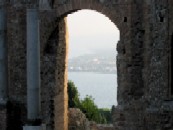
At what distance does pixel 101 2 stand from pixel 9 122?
4.43 metres

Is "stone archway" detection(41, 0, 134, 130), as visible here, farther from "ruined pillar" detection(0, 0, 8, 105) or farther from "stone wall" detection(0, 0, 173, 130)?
"ruined pillar" detection(0, 0, 8, 105)

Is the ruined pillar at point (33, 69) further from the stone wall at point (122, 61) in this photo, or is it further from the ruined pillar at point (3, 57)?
the ruined pillar at point (3, 57)

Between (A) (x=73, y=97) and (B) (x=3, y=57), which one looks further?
(A) (x=73, y=97)

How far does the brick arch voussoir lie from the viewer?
14039mm

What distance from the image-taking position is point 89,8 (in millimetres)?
14430

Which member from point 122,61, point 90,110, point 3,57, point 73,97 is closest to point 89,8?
point 122,61

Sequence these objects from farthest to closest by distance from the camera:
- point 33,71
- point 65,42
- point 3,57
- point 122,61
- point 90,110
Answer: point 90,110 < point 65,42 < point 3,57 < point 122,61 < point 33,71

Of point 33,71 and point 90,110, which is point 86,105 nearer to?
point 90,110

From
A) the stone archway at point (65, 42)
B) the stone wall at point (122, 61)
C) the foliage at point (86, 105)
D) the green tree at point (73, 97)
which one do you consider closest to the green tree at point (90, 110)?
the foliage at point (86, 105)

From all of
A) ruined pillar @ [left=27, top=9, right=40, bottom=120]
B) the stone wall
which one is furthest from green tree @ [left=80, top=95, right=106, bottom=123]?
ruined pillar @ [left=27, top=9, right=40, bottom=120]

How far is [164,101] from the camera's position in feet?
43.3

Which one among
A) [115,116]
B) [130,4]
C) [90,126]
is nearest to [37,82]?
[115,116]

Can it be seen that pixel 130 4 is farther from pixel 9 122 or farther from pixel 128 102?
pixel 9 122

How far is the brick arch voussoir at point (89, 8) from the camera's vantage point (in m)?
14.0
